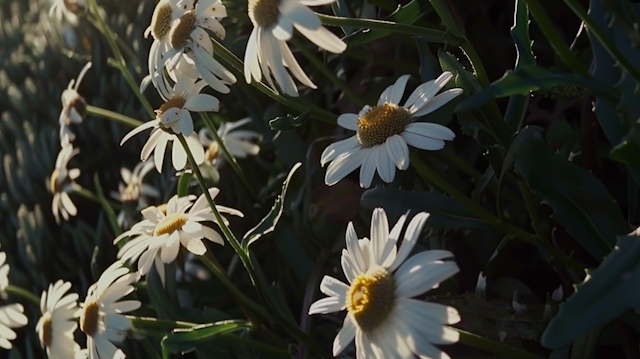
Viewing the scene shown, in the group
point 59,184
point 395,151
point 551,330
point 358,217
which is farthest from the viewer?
point 59,184

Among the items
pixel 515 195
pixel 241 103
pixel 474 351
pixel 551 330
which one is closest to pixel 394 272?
pixel 551 330

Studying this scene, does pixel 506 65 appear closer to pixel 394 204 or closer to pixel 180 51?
pixel 394 204

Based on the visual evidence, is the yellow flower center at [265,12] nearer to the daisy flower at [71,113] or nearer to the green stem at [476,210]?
the green stem at [476,210]

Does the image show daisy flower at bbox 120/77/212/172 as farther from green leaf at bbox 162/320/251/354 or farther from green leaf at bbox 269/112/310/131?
green leaf at bbox 162/320/251/354

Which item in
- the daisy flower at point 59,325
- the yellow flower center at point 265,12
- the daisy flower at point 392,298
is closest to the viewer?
the daisy flower at point 392,298

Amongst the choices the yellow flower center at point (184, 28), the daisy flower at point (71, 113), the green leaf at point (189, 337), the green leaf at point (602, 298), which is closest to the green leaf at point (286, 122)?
the yellow flower center at point (184, 28)

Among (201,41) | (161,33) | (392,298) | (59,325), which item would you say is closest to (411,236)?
(392,298)

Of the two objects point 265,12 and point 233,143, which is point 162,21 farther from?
point 233,143
